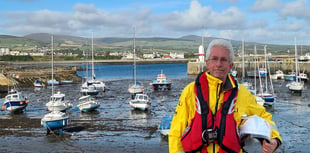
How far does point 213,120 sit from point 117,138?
1970 cm

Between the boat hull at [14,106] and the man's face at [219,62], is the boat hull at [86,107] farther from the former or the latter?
the man's face at [219,62]

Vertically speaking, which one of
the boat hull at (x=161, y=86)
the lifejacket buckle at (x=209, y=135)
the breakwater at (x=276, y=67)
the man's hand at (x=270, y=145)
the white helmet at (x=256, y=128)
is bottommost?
the boat hull at (x=161, y=86)

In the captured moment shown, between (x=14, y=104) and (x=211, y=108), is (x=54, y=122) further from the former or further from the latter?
(x=211, y=108)

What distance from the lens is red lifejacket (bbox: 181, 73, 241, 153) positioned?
128 inches

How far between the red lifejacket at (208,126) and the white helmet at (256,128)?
113 mm

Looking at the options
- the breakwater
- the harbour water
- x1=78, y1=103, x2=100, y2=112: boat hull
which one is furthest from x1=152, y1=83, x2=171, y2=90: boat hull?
x1=78, y1=103, x2=100, y2=112: boat hull

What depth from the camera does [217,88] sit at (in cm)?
331

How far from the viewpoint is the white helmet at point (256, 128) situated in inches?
122

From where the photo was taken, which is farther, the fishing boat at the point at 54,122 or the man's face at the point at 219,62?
the fishing boat at the point at 54,122

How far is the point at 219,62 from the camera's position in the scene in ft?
11.0

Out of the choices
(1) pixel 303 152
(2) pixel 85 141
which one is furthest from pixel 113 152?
(1) pixel 303 152

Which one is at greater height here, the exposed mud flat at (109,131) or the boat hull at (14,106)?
the boat hull at (14,106)

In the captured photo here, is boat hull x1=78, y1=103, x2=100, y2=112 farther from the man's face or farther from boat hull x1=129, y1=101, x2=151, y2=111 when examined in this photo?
the man's face

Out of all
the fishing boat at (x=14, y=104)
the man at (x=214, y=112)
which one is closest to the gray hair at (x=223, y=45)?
the man at (x=214, y=112)
